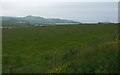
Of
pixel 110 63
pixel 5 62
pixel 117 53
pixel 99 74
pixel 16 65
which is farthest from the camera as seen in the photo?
pixel 5 62

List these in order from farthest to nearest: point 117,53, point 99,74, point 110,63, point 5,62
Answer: point 5,62 → point 117,53 → point 110,63 → point 99,74

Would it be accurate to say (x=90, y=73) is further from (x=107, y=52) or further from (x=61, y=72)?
(x=107, y=52)

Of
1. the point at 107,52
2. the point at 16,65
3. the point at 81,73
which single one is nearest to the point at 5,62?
the point at 16,65

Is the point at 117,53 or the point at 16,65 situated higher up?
the point at 117,53

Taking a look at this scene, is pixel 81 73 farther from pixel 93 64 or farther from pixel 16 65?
pixel 16 65

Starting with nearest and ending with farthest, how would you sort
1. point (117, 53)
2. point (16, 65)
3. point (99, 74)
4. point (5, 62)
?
point (99, 74)
point (117, 53)
point (16, 65)
point (5, 62)

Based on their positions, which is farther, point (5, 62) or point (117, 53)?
point (5, 62)

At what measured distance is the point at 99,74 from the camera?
39.3 feet

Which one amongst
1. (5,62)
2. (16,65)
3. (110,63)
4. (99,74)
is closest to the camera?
(99,74)

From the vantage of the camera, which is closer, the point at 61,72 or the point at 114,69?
the point at 114,69

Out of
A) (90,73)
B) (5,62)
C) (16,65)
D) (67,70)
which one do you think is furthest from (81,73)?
(5,62)

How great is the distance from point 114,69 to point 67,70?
2.02 m

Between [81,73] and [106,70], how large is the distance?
945 mm

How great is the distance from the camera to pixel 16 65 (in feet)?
79.5
